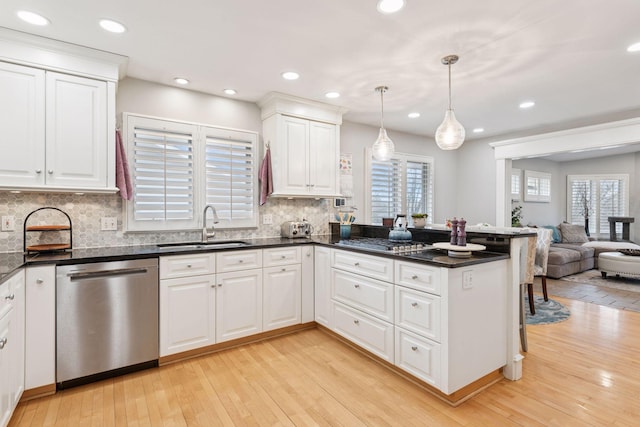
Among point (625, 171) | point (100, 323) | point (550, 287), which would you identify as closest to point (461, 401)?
point (100, 323)

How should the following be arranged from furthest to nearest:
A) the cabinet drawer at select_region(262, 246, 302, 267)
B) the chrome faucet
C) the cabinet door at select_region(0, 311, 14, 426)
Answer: the chrome faucet, the cabinet drawer at select_region(262, 246, 302, 267), the cabinet door at select_region(0, 311, 14, 426)

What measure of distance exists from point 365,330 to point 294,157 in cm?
198

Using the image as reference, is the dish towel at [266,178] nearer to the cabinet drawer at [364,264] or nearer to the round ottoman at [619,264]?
the cabinet drawer at [364,264]

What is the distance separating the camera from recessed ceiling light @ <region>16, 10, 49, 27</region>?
2.08 metres

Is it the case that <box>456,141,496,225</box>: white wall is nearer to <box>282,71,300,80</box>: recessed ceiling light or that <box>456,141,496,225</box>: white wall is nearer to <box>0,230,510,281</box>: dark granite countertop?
<box>0,230,510,281</box>: dark granite countertop

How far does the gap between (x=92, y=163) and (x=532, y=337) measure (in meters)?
4.30

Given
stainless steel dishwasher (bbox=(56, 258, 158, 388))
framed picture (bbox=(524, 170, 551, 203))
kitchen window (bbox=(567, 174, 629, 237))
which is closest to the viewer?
stainless steel dishwasher (bbox=(56, 258, 158, 388))

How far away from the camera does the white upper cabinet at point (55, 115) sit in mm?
2336

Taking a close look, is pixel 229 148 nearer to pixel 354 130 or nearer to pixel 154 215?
pixel 154 215

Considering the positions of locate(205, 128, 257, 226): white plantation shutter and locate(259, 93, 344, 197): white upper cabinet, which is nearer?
locate(205, 128, 257, 226): white plantation shutter

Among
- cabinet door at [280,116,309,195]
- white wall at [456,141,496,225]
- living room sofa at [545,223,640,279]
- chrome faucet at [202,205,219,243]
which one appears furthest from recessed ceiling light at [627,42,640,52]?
living room sofa at [545,223,640,279]

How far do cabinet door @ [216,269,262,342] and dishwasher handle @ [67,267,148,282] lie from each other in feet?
2.16

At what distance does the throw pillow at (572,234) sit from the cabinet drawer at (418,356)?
22.6ft

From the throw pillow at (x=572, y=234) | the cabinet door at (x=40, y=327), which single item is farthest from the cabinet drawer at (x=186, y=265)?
the throw pillow at (x=572, y=234)
